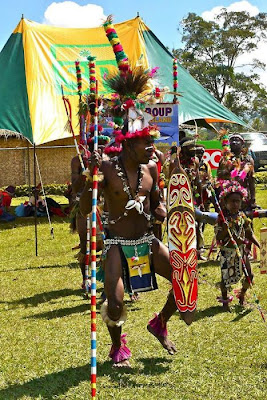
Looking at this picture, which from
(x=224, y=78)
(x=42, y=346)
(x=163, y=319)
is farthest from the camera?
(x=224, y=78)

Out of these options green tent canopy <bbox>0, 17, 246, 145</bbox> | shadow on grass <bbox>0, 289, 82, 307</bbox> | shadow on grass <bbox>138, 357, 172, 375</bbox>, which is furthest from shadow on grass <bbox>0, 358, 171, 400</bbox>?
green tent canopy <bbox>0, 17, 246, 145</bbox>

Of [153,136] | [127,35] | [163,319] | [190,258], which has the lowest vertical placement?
[163,319]

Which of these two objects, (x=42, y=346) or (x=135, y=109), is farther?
(x=42, y=346)

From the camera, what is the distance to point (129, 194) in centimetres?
465

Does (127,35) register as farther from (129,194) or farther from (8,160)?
(129,194)

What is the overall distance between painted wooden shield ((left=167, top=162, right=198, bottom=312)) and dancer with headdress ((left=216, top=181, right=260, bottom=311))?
1.54 meters

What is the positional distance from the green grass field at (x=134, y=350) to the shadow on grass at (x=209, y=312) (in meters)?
0.01

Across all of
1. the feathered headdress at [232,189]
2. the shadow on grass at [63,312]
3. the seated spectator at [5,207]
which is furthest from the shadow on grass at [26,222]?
the feathered headdress at [232,189]

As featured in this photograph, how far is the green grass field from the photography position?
13.5 ft

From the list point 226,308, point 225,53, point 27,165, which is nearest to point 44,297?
point 226,308

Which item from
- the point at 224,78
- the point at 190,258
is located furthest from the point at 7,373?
the point at 224,78

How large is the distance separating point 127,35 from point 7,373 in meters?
12.3

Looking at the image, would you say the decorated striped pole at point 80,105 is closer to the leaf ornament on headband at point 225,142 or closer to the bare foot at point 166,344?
the leaf ornament on headband at point 225,142

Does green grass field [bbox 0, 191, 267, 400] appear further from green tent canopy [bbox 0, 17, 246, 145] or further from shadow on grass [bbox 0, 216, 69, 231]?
shadow on grass [bbox 0, 216, 69, 231]
